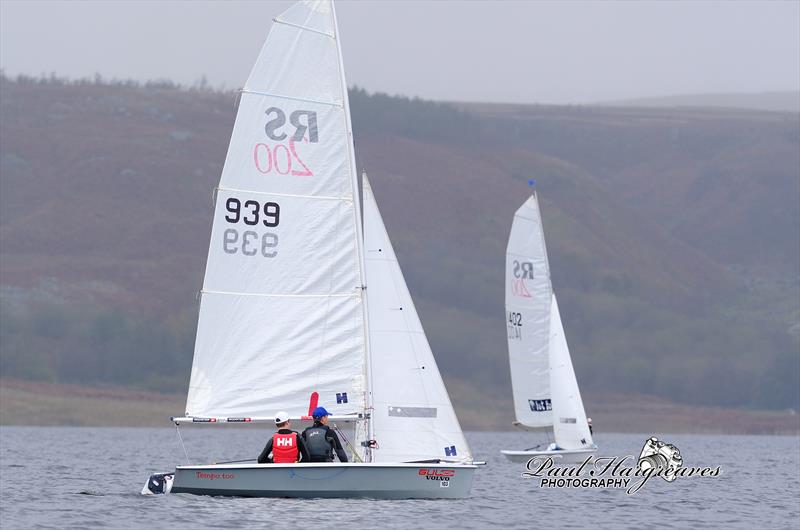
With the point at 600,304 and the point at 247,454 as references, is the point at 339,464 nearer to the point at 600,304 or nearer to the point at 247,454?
the point at 247,454

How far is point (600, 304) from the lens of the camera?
16912 centimetres

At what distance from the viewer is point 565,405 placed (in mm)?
56344

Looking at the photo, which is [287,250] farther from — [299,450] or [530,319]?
[530,319]

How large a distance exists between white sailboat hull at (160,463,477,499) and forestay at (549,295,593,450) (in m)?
24.1

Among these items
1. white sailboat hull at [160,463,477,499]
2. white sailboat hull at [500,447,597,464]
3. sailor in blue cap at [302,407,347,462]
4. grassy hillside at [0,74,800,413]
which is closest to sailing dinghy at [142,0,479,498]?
sailor in blue cap at [302,407,347,462]

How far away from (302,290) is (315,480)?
4602 mm

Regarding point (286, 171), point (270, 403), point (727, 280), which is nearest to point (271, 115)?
point (286, 171)

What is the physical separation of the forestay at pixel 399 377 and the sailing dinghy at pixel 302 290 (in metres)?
0.03

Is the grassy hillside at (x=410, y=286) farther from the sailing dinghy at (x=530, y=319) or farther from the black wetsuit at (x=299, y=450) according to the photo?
the black wetsuit at (x=299, y=450)

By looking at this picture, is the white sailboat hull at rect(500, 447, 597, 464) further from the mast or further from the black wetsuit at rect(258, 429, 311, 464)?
the black wetsuit at rect(258, 429, 311, 464)

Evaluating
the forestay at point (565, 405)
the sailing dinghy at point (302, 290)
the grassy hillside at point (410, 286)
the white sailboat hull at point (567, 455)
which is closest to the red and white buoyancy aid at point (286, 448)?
the sailing dinghy at point (302, 290)

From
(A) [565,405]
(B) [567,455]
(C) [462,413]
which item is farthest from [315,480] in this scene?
(C) [462,413]

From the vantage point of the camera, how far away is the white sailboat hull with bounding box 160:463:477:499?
104 feet

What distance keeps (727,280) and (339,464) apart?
172062 mm
